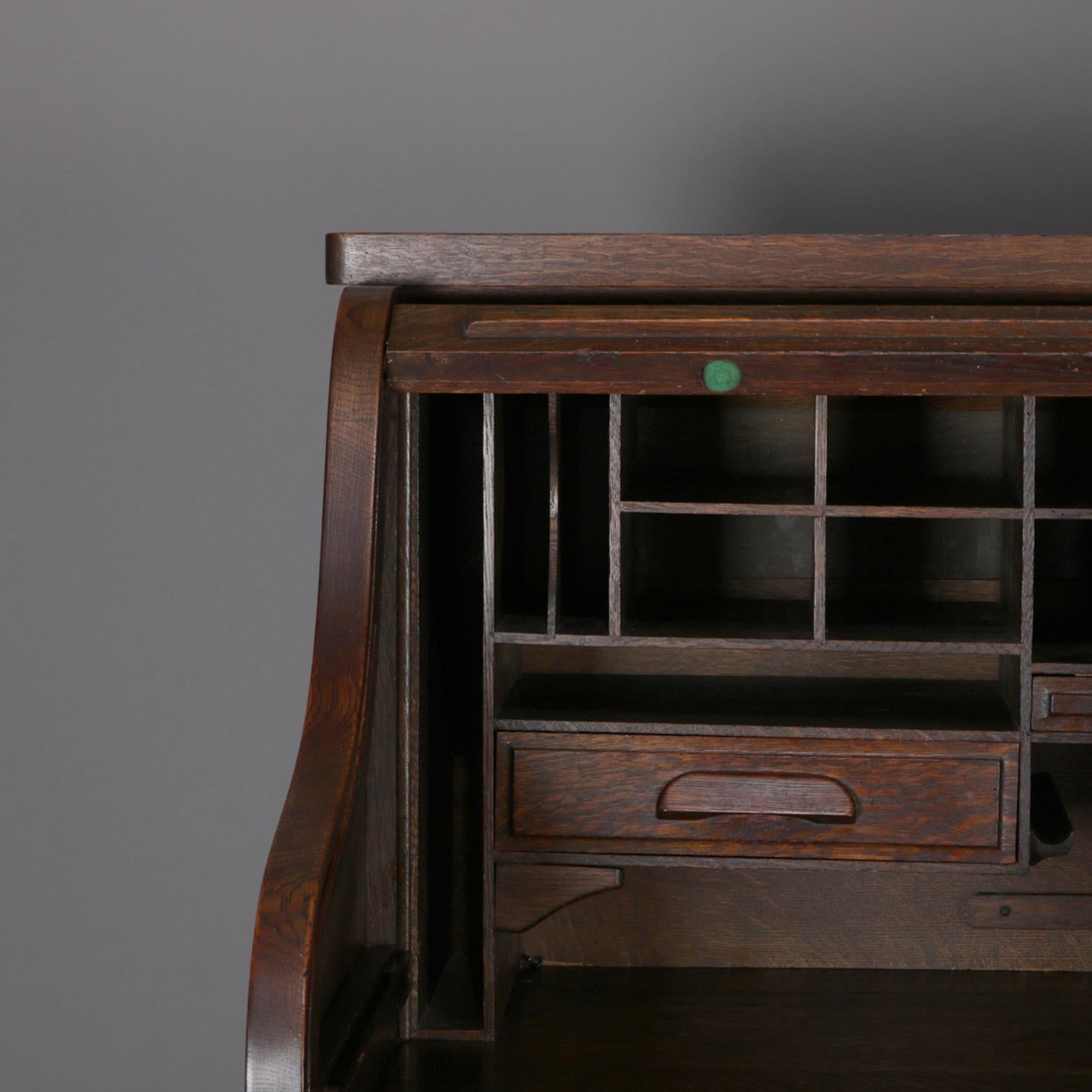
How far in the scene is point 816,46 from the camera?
80.0 inches

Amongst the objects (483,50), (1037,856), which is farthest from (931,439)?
(483,50)

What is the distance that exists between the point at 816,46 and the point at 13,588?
1.48m

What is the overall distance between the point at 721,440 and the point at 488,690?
466mm

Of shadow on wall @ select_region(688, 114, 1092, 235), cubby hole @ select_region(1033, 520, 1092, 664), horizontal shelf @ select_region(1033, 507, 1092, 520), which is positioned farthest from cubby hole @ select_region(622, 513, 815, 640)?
shadow on wall @ select_region(688, 114, 1092, 235)

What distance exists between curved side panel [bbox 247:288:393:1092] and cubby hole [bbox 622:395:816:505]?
1.45 ft

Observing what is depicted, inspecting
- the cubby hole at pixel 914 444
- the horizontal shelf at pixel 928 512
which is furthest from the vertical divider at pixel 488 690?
the cubby hole at pixel 914 444

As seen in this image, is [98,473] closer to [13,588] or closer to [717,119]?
[13,588]

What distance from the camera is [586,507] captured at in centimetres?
164

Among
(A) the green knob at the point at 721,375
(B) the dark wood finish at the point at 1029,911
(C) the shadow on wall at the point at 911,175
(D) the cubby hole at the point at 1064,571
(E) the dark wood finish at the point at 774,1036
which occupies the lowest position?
(E) the dark wood finish at the point at 774,1036

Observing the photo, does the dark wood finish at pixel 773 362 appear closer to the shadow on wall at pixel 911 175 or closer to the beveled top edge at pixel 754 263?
the beveled top edge at pixel 754 263

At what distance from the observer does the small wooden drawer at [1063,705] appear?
134cm

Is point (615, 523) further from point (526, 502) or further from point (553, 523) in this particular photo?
point (526, 502)

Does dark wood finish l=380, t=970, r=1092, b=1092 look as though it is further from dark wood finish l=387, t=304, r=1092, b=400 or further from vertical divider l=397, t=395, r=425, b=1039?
dark wood finish l=387, t=304, r=1092, b=400

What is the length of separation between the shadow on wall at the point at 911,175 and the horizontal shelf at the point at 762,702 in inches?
30.4
